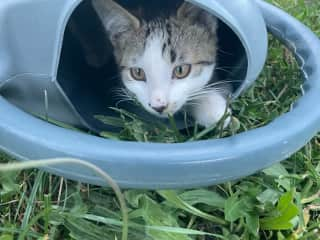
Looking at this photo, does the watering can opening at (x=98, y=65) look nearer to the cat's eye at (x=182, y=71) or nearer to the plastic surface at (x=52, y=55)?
the plastic surface at (x=52, y=55)

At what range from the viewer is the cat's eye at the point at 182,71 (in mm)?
1528

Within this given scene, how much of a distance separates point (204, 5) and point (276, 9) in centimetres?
59

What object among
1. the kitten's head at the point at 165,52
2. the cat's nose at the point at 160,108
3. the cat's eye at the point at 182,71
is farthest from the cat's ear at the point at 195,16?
the cat's nose at the point at 160,108

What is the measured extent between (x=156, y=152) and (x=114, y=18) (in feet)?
1.72

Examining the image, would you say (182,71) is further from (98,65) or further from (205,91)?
(98,65)

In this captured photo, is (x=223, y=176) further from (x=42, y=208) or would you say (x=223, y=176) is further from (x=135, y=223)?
(x=42, y=208)

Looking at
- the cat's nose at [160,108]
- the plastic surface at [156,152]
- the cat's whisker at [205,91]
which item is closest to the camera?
the plastic surface at [156,152]

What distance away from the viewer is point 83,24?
1.70m

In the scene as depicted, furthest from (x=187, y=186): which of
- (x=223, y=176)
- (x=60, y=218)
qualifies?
(x=60, y=218)

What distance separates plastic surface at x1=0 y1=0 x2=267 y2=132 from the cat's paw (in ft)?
0.18

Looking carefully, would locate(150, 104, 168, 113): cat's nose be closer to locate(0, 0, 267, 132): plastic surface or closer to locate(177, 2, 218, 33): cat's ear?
locate(0, 0, 267, 132): plastic surface

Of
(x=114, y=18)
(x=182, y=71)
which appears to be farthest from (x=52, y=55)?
(x=182, y=71)

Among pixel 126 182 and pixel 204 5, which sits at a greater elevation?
pixel 204 5

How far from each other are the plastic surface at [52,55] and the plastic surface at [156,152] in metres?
0.17
